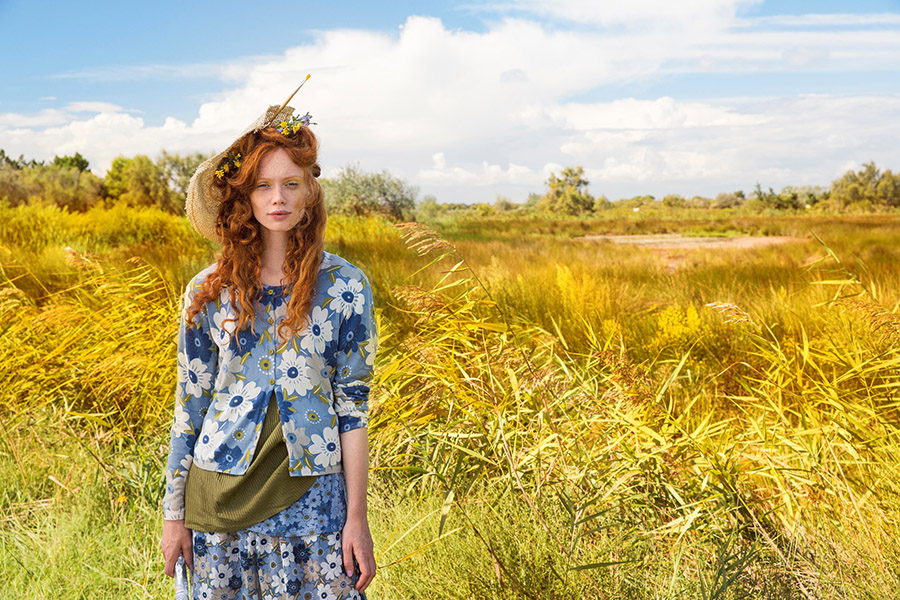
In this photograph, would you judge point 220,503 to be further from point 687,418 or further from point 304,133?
point 687,418

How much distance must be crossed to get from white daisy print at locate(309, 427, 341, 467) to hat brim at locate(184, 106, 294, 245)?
1.55 feet

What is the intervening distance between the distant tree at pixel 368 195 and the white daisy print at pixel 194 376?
12974 millimetres

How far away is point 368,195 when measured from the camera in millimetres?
14812

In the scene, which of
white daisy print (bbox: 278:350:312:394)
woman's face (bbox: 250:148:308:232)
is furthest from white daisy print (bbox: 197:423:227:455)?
woman's face (bbox: 250:148:308:232)

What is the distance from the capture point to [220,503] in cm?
142

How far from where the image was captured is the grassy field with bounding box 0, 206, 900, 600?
2.17 meters

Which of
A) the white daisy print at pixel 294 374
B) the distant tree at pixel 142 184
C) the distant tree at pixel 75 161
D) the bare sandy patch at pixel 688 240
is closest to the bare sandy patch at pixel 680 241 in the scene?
the bare sandy patch at pixel 688 240

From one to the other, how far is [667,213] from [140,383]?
45.5ft

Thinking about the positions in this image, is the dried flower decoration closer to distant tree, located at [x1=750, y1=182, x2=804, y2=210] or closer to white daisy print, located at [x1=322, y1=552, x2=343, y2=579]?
white daisy print, located at [x1=322, y1=552, x2=343, y2=579]

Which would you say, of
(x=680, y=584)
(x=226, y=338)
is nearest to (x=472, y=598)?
(x=680, y=584)

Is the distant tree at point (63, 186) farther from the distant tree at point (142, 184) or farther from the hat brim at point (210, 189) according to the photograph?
the hat brim at point (210, 189)

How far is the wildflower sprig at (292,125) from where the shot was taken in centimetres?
144

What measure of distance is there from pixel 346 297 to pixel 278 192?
25 centimetres

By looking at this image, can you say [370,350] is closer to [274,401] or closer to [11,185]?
[274,401]
